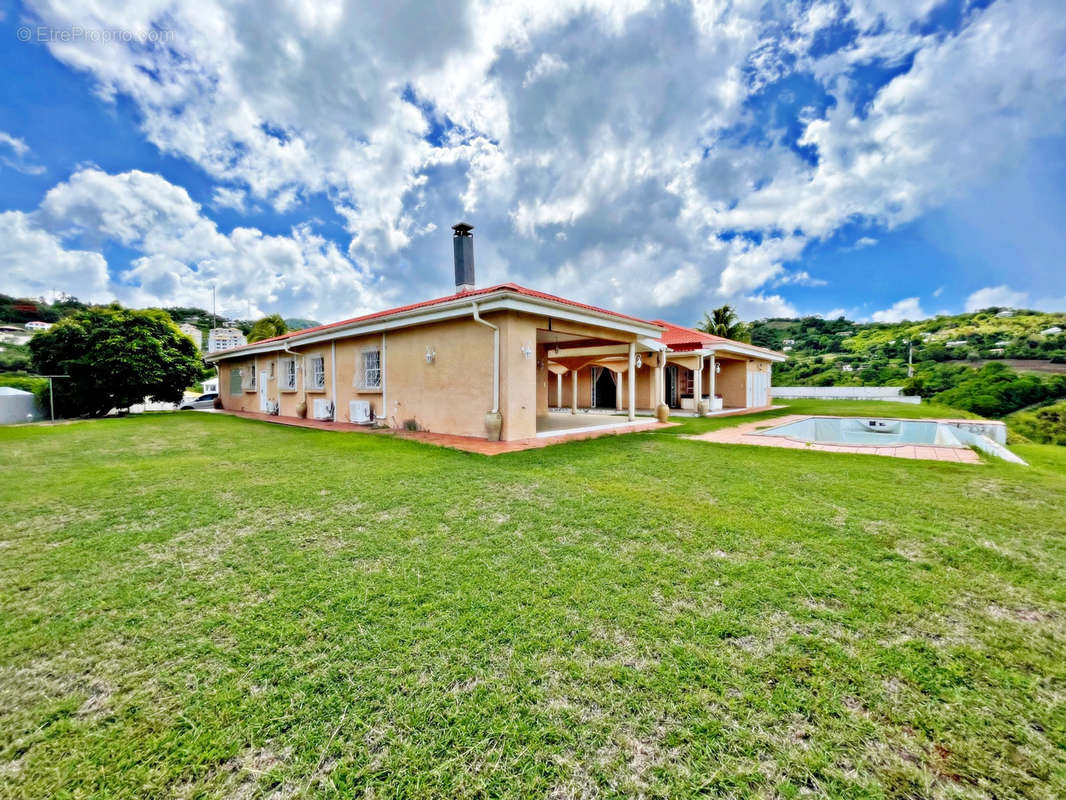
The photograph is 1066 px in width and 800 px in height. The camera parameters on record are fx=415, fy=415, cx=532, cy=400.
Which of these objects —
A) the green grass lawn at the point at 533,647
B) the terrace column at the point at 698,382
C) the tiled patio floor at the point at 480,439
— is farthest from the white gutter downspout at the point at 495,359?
the terrace column at the point at 698,382

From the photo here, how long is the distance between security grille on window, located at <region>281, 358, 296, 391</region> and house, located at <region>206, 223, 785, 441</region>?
0.15 feet

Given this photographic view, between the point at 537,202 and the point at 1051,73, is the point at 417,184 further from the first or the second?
the point at 1051,73

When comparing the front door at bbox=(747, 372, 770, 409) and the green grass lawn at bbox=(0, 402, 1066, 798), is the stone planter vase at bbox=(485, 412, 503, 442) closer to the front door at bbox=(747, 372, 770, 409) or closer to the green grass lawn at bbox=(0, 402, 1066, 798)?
the green grass lawn at bbox=(0, 402, 1066, 798)

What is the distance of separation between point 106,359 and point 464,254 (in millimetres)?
18146

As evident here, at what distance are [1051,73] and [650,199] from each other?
1351 centimetres

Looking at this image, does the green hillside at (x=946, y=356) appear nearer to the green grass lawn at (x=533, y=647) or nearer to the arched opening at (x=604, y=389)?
the arched opening at (x=604, y=389)

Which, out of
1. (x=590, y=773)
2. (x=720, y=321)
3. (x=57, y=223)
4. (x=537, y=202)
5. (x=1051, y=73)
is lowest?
(x=590, y=773)

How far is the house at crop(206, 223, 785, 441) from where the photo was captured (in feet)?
32.7

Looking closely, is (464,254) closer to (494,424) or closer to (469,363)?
(469,363)

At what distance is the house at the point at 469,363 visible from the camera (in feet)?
32.7

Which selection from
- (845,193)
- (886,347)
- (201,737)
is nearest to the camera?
(201,737)

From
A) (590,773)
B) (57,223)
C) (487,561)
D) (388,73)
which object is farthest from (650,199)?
(57,223)

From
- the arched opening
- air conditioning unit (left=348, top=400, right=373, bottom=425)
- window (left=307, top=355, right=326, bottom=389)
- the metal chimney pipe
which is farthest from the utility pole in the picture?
the arched opening

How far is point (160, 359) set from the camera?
20.5m
